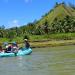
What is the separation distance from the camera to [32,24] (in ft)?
309

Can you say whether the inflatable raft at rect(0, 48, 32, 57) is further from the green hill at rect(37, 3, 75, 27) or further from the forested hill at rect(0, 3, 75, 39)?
the green hill at rect(37, 3, 75, 27)

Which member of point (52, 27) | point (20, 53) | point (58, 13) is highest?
point (58, 13)

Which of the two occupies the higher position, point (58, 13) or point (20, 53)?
point (58, 13)

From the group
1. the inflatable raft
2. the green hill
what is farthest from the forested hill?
the inflatable raft

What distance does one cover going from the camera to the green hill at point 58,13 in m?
89.0

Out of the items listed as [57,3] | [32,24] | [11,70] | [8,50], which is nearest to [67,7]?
[57,3]

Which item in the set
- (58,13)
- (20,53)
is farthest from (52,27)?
(20,53)

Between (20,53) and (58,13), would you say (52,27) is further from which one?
(20,53)

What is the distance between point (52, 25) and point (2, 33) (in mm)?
12699

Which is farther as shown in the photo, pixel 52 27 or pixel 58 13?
pixel 58 13

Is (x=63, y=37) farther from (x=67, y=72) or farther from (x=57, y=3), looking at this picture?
(x=67, y=72)

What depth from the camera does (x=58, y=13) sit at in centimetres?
9150

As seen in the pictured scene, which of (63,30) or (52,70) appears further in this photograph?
(63,30)

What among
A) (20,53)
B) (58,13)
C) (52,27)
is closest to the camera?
(20,53)
